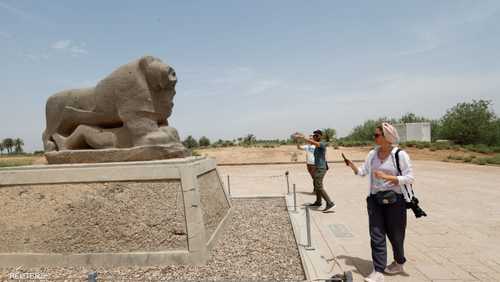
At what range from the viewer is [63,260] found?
12.3ft

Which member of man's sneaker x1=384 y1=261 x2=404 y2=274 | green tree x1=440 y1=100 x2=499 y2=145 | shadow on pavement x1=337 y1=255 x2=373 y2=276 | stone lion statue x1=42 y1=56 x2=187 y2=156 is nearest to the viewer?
man's sneaker x1=384 y1=261 x2=404 y2=274

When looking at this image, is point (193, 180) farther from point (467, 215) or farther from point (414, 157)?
point (414, 157)

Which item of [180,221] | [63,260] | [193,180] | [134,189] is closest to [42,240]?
[63,260]

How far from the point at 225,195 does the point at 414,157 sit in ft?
66.1

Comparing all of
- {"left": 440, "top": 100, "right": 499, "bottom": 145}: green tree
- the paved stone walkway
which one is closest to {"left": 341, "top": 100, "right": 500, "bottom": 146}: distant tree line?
{"left": 440, "top": 100, "right": 499, "bottom": 145}: green tree

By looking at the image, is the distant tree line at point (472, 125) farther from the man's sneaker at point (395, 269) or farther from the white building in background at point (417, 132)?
the man's sneaker at point (395, 269)

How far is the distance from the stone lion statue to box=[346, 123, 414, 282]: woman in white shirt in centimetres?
316

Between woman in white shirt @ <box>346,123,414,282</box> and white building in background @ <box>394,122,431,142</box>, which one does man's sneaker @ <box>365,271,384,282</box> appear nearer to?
woman in white shirt @ <box>346,123,414,282</box>

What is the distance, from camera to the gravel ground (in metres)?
3.28

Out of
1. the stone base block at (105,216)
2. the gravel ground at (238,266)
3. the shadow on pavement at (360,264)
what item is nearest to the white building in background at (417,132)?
the gravel ground at (238,266)

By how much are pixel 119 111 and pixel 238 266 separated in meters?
3.10

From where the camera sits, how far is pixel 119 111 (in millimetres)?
4820

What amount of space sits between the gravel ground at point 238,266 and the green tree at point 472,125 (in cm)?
3394

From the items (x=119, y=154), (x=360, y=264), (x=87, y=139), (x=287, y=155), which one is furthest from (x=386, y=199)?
(x=287, y=155)
